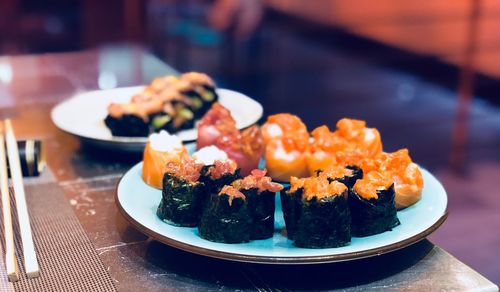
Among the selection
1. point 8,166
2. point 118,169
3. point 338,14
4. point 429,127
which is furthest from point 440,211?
point 338,14

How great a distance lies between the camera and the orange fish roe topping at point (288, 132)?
1.33 m

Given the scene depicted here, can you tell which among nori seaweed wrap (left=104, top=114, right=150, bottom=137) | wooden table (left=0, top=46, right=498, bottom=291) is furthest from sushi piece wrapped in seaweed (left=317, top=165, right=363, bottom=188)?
nori seaweed wrap (left=104, top=114, right=150, bottom=137)

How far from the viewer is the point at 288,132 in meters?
1.36

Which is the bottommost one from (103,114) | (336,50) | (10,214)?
(336,50)

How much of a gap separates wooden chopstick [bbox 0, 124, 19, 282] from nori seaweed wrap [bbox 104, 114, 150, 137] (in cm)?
24

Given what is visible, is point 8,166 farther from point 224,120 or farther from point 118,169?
point 224,120

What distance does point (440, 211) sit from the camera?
1.16m

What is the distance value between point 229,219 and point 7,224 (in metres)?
0.34

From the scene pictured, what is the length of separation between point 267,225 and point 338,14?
5.21 meters

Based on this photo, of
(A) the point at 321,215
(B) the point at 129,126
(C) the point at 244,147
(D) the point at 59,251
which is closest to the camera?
(A) the point at 321,215

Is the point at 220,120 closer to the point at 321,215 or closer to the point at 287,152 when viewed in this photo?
the point at 287,152

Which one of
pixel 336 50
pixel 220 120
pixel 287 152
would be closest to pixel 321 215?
pixel 287 152

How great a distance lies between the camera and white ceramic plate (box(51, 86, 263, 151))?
1.57 metres

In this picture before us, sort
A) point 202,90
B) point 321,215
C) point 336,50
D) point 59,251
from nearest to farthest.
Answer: point 321,215 → point 59,251 → point 202,90 → point 336,50
